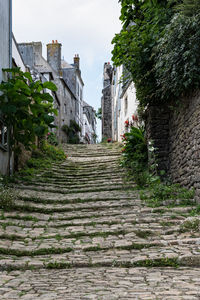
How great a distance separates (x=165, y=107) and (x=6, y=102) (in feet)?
13.4

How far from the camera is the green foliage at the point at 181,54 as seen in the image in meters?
6.56

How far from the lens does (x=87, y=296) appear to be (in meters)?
3.04

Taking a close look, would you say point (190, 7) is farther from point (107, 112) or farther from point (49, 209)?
point (107, 112)

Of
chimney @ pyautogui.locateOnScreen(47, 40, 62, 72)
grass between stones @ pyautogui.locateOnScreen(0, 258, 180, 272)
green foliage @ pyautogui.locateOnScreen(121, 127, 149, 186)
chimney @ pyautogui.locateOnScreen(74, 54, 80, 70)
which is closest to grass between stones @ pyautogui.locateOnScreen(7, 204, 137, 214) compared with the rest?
green foliage @ pyautogui.locateOnScreen(121, 127, 149, 186)

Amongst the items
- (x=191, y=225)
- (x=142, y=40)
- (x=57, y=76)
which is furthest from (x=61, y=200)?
(x=57, y=76)

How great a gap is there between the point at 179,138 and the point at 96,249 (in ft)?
13.4

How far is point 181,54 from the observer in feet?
22.6

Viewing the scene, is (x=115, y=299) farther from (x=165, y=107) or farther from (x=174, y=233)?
(x=165, y=107)

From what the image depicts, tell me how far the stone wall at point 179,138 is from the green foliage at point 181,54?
354 millimetres

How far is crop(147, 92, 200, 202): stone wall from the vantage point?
6.91 m

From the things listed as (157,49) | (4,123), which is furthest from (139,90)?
(4,123)

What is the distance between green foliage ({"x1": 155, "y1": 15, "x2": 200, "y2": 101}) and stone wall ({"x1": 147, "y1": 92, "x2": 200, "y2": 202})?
1.16ft

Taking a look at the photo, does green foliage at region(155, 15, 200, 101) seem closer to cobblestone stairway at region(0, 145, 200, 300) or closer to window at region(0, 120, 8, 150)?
cobblestone stairway at region(0, 145, 200, 300)

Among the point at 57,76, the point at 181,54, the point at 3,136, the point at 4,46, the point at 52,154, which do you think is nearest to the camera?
the point at 181,54
